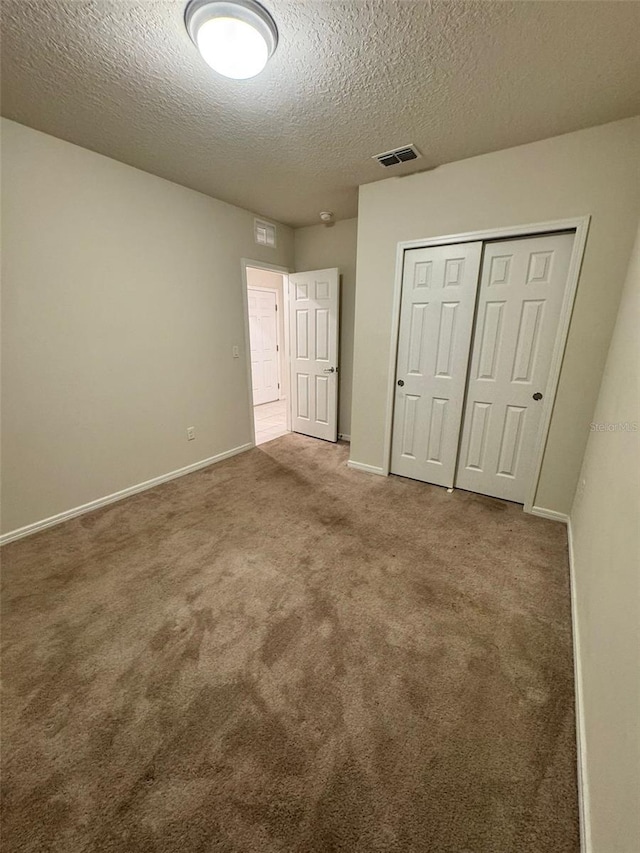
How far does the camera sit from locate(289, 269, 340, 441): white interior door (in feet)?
12.8

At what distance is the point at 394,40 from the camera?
4.69ft

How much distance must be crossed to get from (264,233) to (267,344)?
7.99 ft

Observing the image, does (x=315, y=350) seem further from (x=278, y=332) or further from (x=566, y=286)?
(x=566, y=286)

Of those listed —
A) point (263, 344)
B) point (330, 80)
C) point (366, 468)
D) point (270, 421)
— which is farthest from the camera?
point (263, 344)

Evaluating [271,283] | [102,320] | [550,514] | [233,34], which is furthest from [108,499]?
[271,283]

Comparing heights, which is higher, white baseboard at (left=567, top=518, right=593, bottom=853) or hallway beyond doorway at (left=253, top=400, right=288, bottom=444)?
hallway beyond doorway at (left=253, top=400, right=288, bottom=444)

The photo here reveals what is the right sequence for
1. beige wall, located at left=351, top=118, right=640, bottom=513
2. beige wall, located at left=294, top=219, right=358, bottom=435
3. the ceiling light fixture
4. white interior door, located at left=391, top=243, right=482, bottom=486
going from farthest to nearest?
beige wall, located at left=294, top=219, right=358, bottom=435 → white interior door, located at left=391, top=243, right=482, bottom=486 → beige wall, located at left=351, top=118, right=640, bottom=513 → the ceiling light fixture

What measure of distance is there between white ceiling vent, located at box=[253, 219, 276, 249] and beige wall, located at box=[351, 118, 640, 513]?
1.34 metres

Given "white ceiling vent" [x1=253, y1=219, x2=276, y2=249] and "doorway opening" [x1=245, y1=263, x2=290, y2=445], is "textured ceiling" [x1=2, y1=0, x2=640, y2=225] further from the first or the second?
"doorway opening" [x1=245, y1=263, x2=290, y2=445]

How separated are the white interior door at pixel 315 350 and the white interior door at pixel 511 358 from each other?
5.63 ft

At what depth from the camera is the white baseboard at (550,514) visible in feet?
8.18

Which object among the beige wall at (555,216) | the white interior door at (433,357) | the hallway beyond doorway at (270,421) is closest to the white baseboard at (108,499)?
the hallway beyond doorway at (270,421)

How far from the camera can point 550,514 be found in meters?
2.53

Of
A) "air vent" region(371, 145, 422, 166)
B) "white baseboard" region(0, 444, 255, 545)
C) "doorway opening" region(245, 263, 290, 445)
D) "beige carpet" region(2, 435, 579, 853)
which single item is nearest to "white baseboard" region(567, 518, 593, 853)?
"beige carpet" region(2, 435, 579, 853)
